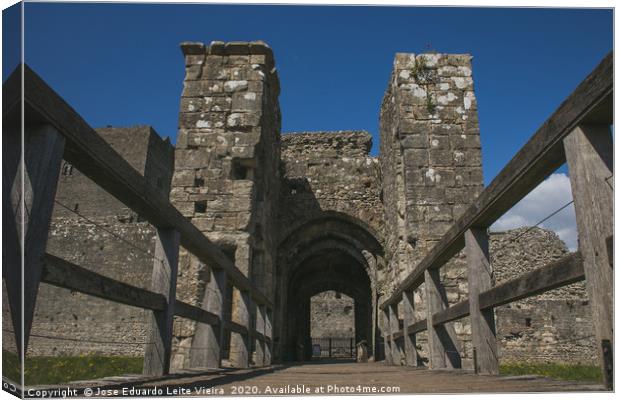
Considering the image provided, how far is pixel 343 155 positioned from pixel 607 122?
389 inches

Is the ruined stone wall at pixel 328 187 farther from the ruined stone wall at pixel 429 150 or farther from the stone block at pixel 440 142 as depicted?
the stone block at pixel 440 142

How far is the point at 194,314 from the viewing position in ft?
11.0

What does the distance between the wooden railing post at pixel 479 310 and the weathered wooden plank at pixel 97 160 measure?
1.71 metres

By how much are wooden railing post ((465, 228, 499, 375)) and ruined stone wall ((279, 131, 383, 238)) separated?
24.0 ft

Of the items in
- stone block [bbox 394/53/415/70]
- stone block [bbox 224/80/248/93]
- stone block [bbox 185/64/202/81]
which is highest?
stone block [bbox 394/53/415/70]

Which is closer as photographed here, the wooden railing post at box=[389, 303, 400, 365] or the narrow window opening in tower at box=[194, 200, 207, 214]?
the wooden railing post at box=[389, 303, 400, 365]

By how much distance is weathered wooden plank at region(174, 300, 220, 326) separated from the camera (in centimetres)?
305

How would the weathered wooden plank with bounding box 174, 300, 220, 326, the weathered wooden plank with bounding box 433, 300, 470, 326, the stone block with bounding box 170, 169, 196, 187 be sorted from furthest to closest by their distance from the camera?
the stone block with bounding box 170, 169, 196, 187
the weathered wooden plank with bounding box 433, 300, 470, 326
the weathered wooden plank with bounding box 174, 300, 220, 326

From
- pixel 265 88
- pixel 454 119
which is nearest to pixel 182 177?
pixel 265 88

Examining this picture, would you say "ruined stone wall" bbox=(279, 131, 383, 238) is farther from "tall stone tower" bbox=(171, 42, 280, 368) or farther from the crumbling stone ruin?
"tall stone tower" bbox=(171, 42, 280, 368)

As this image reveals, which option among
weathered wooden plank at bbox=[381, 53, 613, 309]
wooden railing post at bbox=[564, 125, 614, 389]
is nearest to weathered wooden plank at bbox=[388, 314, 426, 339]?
weathered wooden plank at bbox=[381, 53, 613, 309]

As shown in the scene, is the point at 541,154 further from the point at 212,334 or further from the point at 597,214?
the point at 212,334

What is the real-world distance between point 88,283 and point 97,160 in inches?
18.6

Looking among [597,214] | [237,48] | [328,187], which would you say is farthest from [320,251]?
[597,214]
